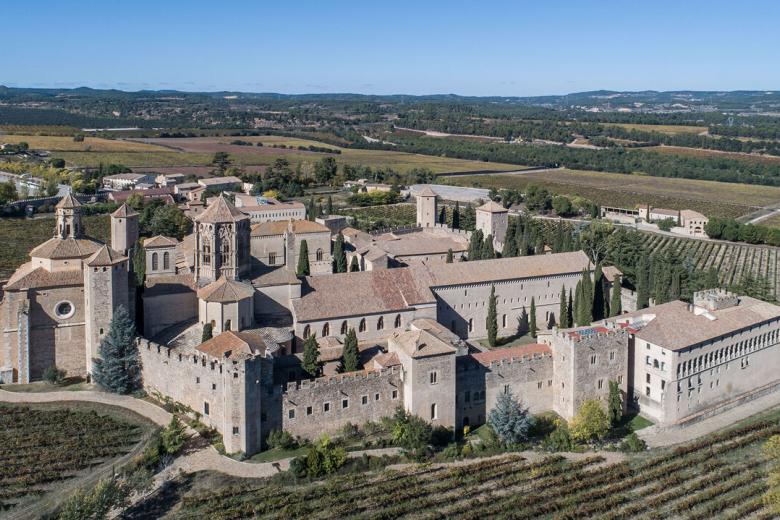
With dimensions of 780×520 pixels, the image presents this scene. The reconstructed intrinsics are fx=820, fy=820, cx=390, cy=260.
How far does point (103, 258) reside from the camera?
42.4 meters

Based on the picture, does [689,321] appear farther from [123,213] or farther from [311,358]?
[123,213]

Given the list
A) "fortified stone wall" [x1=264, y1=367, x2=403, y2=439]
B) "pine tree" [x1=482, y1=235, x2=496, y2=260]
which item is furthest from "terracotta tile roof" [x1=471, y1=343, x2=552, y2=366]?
"pine tree" [x1=482, y1=235, x2=496, y2=260]

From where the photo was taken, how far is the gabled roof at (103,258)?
42.2 meters

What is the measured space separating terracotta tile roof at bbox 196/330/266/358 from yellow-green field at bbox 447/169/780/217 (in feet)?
283

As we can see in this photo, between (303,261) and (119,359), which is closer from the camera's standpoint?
(119,359)

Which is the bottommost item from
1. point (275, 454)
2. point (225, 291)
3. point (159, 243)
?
point (275, 454)

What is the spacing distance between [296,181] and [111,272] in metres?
77.2

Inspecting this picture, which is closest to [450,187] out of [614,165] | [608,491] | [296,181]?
[296,181]

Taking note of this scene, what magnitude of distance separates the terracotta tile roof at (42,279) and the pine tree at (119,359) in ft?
12.2

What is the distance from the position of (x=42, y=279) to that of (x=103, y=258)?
3961 mm

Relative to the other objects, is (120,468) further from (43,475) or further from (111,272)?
(111,272)

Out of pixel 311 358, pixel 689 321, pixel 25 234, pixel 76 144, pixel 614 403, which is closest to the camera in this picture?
pixel 311 358

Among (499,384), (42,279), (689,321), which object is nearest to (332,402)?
(499,384)

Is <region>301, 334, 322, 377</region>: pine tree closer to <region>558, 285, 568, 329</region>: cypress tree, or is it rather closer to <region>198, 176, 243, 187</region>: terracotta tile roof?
<region>558, 285, 568, 329</region>: cypress tree
